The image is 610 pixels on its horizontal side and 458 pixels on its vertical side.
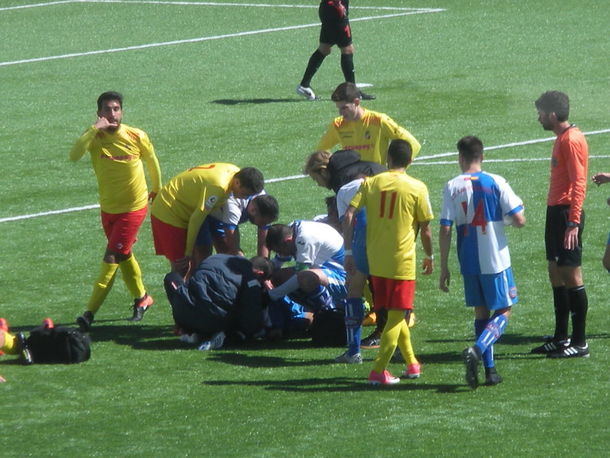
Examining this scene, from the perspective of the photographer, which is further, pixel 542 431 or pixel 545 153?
pixel 545 153

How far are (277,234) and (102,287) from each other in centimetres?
175

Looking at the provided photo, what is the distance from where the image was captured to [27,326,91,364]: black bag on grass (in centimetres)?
1084

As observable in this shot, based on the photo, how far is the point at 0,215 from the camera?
16531 millimetres

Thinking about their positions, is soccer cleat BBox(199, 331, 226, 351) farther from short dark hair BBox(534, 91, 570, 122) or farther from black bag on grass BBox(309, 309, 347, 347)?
short dark hair BBox(534, 91, 570, 122)

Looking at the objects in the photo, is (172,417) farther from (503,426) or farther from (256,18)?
(256,18)

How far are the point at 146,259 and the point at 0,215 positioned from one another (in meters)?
2.89

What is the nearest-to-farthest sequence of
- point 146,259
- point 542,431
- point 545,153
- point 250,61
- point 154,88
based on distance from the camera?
point 542,431 < point 146,259 < point 545,153 < point 154,88 < point 250,61

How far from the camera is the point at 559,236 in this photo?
34.4 feet

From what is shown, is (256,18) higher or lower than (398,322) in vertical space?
higher

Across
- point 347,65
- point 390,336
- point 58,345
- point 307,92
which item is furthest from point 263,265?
point 307,92

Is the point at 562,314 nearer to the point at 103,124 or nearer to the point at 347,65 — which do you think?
the point at 103,124

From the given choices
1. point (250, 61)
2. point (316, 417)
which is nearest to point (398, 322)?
point (316, 417)

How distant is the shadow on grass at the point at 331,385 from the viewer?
9.98 metres

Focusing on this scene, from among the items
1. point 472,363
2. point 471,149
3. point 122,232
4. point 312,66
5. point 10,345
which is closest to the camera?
point 472,363
